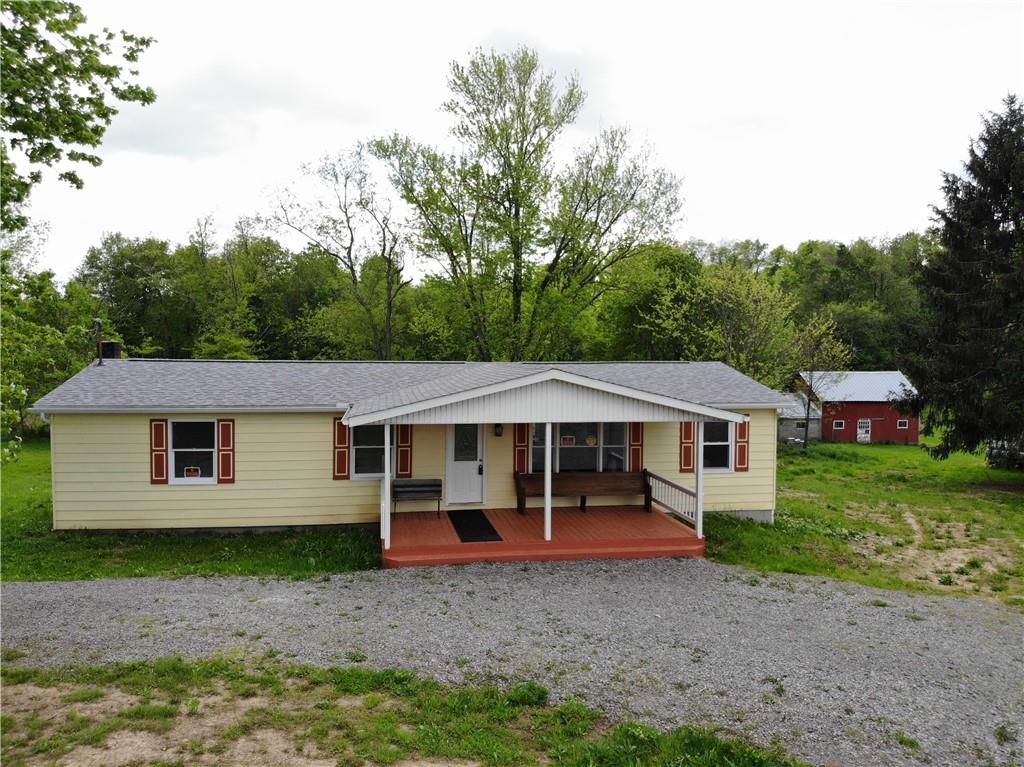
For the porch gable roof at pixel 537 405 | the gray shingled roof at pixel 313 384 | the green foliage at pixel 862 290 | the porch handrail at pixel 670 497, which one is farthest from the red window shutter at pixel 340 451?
the green foliage at pixel 862 290

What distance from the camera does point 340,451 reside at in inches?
509

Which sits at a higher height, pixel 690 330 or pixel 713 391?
pixel 690 330

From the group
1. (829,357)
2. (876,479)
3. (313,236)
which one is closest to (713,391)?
(876,479)

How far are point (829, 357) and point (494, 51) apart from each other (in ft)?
63.9

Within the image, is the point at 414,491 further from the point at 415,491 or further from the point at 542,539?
the point at 542,539

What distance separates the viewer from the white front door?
43.7 ft

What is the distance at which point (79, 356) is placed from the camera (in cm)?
2600

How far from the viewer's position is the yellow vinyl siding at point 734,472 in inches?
555

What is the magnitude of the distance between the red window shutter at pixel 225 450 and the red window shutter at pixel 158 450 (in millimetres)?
946

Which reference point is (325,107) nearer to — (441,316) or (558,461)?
(441,316)

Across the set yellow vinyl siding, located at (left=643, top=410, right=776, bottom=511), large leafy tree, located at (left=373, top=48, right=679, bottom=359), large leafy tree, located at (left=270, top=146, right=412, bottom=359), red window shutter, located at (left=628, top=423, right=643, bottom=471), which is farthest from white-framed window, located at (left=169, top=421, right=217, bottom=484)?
large leafy tree, located at (left=270, top=146, right=412, bottom=359)

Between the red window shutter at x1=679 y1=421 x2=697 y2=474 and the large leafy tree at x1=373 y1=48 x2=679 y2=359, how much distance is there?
40.6 ft

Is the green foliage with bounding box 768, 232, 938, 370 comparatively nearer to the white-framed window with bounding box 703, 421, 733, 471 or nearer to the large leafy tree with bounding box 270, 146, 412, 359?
the large leafy tree with bounding box 270, 146, 412, 359

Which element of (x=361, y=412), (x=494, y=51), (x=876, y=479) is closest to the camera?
(x=361, y=412)
